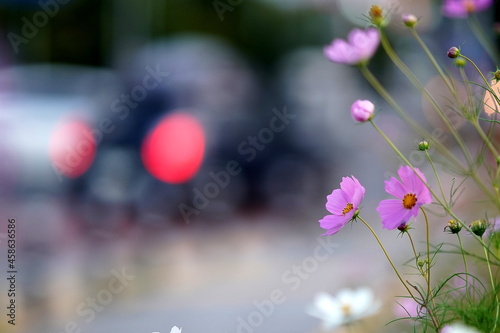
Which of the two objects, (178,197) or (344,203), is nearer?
(344,203)

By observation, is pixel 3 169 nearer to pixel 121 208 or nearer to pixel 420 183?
pixel 121 208

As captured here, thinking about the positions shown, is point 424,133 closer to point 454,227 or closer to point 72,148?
point 454,227

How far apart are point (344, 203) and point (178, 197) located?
5395mm

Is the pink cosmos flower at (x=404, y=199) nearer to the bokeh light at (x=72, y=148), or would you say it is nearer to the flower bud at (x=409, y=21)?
the flower bud at (x=409, y=21)

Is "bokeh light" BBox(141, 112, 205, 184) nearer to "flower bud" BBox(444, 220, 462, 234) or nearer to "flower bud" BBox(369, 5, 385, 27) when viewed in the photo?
"flower bud" BBox(369, 5, 385, 27)

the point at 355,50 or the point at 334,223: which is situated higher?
the point at 355,50

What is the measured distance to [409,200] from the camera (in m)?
1.14

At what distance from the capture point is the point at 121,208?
6.56m

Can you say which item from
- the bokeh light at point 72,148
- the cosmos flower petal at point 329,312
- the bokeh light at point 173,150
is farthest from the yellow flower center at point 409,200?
the bokeh light at point 72,148

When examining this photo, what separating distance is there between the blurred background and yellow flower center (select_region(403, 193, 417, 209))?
62.2 inches

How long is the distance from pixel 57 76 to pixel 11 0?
8.49 ft

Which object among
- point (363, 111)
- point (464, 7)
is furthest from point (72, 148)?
point (363, 111)

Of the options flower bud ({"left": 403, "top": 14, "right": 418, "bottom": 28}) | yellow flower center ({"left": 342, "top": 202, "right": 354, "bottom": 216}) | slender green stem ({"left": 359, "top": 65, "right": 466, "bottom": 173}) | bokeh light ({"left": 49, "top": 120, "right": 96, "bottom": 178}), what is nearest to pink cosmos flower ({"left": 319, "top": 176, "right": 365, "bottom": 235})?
yellow flower center ({"left": 342, "top": 202, "right": 354, "bottom": 216})

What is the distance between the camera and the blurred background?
4.55 meters
